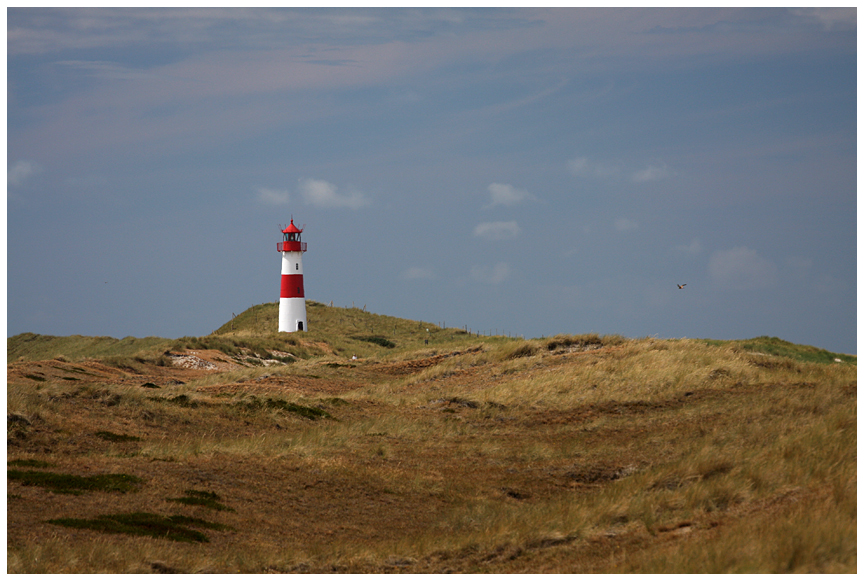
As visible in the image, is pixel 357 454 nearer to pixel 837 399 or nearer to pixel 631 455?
pixel 631 455

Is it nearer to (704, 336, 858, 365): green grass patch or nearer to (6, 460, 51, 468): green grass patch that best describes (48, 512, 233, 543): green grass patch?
(6, 460, 51, 468): green grass patch

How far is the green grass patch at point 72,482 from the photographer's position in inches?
670

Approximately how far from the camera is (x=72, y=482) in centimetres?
1745

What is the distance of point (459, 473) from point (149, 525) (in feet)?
27.8

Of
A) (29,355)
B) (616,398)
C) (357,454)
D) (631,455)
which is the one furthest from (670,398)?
(29,355)

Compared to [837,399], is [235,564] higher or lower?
lower

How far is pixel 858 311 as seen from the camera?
38.0ft

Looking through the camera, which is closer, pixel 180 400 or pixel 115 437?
pixel 115 437

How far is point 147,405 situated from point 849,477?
71.0 feet

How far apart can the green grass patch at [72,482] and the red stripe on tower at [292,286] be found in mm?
57487

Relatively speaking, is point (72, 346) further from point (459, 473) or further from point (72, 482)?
point (459, 473)

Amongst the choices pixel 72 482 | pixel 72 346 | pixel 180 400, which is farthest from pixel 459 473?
pixel 72 346

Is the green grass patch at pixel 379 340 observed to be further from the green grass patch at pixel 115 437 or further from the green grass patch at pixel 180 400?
the green grass patch at pixel 115 437

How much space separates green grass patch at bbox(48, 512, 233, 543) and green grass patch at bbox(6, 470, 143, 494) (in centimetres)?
195
